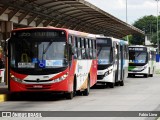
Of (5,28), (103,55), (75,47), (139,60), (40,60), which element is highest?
(5,28)

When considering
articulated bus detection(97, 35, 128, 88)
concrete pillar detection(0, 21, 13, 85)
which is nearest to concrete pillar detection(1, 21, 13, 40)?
concrete pillar detection(0, 21, 13, 85)

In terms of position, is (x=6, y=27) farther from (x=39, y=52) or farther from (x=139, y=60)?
(x=139, y=60)

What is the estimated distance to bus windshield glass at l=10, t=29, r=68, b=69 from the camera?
19.8m

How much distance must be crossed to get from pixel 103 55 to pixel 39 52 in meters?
9.65

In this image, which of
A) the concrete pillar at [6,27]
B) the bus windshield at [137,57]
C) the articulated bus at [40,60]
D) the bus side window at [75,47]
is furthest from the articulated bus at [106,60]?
the bus windshield at [137,57]

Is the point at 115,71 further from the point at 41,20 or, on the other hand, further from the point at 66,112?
the point at 66,112

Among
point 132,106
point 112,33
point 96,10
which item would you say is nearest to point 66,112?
point 132,106

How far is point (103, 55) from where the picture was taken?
2917 centimetres

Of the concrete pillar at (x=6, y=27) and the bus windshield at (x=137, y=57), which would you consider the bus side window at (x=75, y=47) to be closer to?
the concrete pillar at (x=6, y=27)

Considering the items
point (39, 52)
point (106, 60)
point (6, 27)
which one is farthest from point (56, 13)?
point (39, 52)

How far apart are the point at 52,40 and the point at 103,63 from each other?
9245 mm

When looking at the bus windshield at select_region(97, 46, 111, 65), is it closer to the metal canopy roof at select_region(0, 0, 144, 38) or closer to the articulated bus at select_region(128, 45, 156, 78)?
the metal canopy roof at select_region(0, 0, 144, 38)

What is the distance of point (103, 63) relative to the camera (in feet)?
94.9

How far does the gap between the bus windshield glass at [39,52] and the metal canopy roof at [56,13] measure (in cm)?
357
